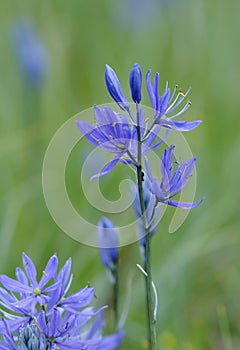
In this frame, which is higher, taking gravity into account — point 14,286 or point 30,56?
point 30,56

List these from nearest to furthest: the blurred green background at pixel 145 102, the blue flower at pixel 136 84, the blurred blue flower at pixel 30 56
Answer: the blue flower at pixel 136 84, the blurred green background at pixel 145 102, the blurred blue flower at pixel 30 56

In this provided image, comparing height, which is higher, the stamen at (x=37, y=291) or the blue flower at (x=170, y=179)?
the blue flower at (x=170, y=179)

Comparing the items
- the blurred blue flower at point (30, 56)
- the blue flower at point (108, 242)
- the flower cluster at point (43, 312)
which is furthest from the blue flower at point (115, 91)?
the blurred blue flower at point (30, 56)

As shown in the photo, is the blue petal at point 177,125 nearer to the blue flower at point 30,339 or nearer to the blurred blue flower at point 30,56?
the blue flower at point 30,339

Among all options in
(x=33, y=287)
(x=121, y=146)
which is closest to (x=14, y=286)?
(x=33, y=287)

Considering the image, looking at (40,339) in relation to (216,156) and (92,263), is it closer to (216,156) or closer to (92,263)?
(92,263)

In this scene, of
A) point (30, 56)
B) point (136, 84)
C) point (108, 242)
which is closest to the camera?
point (136, 84)

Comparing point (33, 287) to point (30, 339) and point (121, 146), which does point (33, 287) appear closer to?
point (30, 339)
